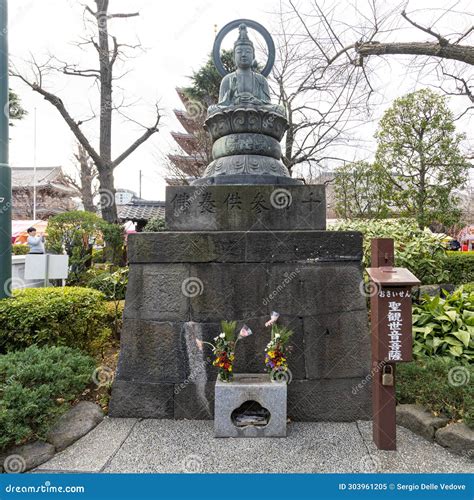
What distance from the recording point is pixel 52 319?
4188 mm

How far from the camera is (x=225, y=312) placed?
368cm

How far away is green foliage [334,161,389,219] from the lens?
1386cm

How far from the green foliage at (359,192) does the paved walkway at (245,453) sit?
1181cm

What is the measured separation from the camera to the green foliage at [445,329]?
404 cm

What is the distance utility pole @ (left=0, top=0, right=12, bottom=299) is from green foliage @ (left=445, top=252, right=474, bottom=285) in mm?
9492

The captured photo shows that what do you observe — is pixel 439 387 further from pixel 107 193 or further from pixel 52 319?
pixel 107 193

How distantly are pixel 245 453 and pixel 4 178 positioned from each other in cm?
446

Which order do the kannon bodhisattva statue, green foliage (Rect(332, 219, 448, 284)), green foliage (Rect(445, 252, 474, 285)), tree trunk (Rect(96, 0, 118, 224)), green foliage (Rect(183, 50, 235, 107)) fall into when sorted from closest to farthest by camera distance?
the kannon bodhisattva statue
green foliage (Rect(332, 219, 448, 284))
green foliage (Rect(445, 252, 474, 285))
tree trunk (Rect(96, 0, 118, 224))
green foliage (Rect(183, 50, 235, 107))

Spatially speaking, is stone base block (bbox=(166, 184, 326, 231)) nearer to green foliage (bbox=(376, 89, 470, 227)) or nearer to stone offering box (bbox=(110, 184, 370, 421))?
stone offering box (bbox=(110, 184, 370, 421))

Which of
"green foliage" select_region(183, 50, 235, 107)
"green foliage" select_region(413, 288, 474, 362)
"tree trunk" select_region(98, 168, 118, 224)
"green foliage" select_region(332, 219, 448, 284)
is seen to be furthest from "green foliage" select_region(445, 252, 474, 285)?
"green foliage" select_region(183, 50, 235, 107)

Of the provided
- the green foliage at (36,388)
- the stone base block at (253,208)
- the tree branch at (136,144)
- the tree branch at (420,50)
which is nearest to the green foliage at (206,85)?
the tree branch at (136,144)

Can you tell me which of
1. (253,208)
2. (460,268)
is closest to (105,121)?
(253,208)

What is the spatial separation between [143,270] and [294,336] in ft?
5.73

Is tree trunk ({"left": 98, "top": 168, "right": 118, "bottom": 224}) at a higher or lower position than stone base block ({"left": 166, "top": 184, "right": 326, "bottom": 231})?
higher
